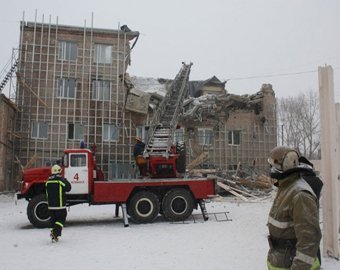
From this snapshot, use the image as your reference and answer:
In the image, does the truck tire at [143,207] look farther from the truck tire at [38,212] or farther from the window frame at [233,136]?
the window frame at [233,136]

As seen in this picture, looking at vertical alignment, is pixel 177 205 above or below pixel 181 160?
below

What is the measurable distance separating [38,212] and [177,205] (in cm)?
462

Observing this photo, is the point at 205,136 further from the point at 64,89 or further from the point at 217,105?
the point at 64,89

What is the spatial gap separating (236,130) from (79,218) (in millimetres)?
17488

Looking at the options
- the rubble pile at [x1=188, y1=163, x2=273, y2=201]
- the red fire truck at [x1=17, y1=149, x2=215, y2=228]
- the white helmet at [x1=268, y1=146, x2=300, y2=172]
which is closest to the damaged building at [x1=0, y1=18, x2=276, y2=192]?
the rubble pile at [x1=188, y1=163, x2=273, y2=201]

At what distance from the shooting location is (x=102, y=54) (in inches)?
1083

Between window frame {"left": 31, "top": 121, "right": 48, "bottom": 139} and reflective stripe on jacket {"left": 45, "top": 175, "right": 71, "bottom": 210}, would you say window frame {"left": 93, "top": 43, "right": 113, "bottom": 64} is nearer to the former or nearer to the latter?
window frame {"left": 31, "top": 121, "right": 48, "bottom": 139}

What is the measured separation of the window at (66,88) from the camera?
2650 cm

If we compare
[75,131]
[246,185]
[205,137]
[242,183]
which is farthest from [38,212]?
[205,137]

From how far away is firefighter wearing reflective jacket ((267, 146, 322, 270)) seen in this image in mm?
2883

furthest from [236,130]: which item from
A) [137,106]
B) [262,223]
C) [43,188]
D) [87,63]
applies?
[43,188]

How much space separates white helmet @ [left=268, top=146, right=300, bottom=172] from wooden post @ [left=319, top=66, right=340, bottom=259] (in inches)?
155

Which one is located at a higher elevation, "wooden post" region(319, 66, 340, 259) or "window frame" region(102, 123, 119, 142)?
"window frame" region(102, 123, 119, 142)

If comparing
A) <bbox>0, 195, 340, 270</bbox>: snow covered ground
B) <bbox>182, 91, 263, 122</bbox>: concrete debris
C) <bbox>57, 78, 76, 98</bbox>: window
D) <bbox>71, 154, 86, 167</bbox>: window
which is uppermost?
<bbox>57, 78, 76, 98</bbox>: window
